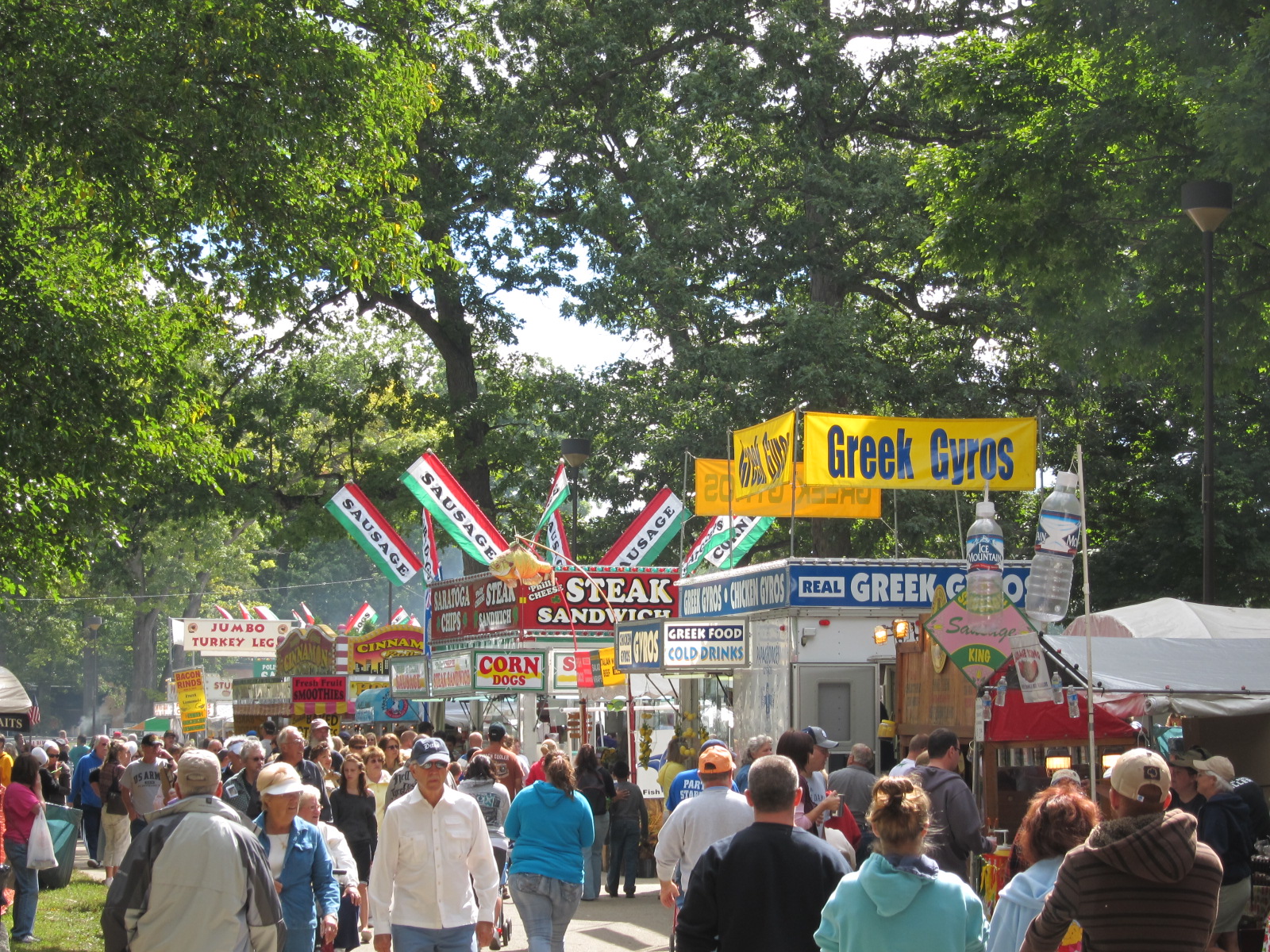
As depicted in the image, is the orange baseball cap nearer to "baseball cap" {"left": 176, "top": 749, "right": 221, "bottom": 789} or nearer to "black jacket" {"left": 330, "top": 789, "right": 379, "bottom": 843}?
"baseball cap" {"left": 176, "top": 749, "right": 221, "bottom": 789}

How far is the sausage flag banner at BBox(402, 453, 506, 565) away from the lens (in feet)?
85.6

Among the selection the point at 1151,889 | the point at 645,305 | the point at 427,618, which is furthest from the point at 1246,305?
the point at 427,618

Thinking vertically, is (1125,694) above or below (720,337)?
below

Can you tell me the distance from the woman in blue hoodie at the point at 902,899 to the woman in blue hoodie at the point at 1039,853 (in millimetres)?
660

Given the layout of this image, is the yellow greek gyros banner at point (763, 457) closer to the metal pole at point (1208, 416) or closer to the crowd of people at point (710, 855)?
the metal pole at point (1208, 416)

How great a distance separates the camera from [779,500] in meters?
19.9

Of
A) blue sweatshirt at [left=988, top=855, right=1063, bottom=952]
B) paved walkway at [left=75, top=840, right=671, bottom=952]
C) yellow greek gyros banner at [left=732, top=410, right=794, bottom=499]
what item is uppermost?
yellow greek gyros banner at [left=732, top=410, right=794, bottom=499]

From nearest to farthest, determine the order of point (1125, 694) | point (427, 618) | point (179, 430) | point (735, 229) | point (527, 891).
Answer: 1. point (527, 891)
2. point (1125, 694)
3. point (179, 430)
4. point (735, 229)
5. point (427, 618)

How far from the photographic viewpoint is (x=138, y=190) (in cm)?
1258

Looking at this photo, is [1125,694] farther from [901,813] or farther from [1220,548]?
[1220,548]

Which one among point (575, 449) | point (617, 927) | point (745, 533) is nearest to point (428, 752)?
point (617, 927)

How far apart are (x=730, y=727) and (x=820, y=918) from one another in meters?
14.7

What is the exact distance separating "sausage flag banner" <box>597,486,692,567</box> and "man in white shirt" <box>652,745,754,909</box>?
1902cm

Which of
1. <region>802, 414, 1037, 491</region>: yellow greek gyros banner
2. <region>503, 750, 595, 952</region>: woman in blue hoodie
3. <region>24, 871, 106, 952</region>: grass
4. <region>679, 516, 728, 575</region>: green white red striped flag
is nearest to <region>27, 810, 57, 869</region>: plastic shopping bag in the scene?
<region>24, 871, 106, 952</region>: grass
